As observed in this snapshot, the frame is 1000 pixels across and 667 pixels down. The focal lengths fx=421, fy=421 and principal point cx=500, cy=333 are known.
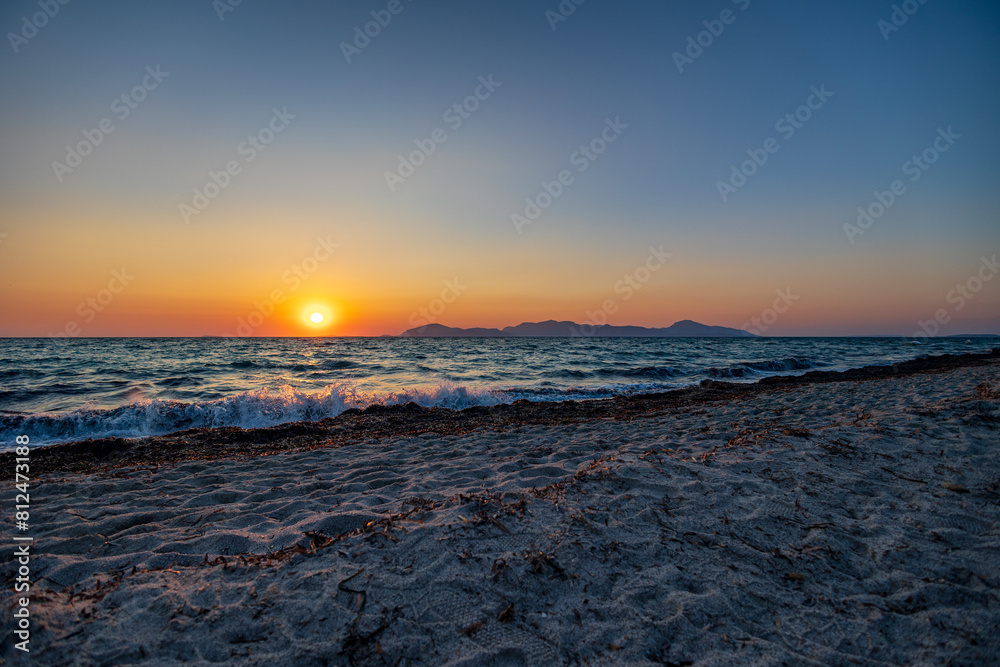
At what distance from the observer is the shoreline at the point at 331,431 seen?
7.20 metres

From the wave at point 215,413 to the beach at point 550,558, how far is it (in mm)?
4151

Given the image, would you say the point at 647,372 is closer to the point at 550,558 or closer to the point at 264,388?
the point at 264,388

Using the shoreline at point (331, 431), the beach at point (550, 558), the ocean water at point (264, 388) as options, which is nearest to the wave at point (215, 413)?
the ocean water at point (264, 388)

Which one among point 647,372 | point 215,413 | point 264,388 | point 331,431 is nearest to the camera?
point 331,431

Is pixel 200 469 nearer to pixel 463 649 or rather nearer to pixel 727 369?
pixel 463 649

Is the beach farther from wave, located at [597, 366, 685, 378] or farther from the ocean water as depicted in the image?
wave, located at [597, 366, 685, 378]

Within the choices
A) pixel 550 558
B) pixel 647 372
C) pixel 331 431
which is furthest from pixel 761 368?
pixel 550 558

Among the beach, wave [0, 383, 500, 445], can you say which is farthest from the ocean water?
the beach

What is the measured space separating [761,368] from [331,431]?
21578 mm

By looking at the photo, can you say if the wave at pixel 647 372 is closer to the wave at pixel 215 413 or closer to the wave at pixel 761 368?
the wave at pixel 761 368

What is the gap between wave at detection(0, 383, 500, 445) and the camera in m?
9.19

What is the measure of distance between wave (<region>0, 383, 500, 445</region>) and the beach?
13.6 feet

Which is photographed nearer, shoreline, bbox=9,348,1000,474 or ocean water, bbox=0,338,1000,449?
shoreline, bbox=9,348,1000,474

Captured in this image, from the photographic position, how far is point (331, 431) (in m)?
9.09
